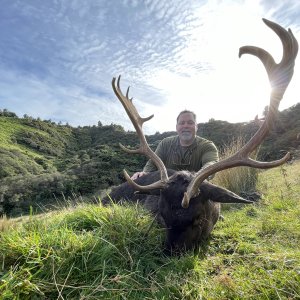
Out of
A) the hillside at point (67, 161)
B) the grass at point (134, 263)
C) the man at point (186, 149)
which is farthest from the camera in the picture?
the hillside at point (67, 161)

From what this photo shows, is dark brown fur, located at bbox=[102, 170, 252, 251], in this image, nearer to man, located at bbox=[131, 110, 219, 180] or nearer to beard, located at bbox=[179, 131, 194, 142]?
man, located at bbox=[131, 110, 219, 180]

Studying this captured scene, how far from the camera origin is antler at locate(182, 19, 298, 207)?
3490 millimetres

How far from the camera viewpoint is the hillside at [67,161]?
81.1 feet

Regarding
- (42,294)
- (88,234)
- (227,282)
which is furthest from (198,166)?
(42,294)

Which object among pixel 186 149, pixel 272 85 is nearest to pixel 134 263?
pixel 272 85

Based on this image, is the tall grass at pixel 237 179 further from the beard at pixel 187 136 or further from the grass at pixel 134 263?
the grass at pixel 134 263

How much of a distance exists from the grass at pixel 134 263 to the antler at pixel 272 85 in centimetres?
71

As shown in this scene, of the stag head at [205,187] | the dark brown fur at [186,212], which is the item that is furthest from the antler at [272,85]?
the dark brown fur at [186,212]

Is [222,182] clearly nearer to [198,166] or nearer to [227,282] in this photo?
[198,166]

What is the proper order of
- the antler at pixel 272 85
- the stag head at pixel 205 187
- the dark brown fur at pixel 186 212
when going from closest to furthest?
the antler at pixel 272 85
the stag head at pixel 205 187
the dark brown fur at pixel 186 212

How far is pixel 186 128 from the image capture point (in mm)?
6691

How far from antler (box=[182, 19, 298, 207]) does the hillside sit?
2.87 m

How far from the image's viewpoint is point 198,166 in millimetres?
6594

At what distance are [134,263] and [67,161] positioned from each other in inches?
1970
